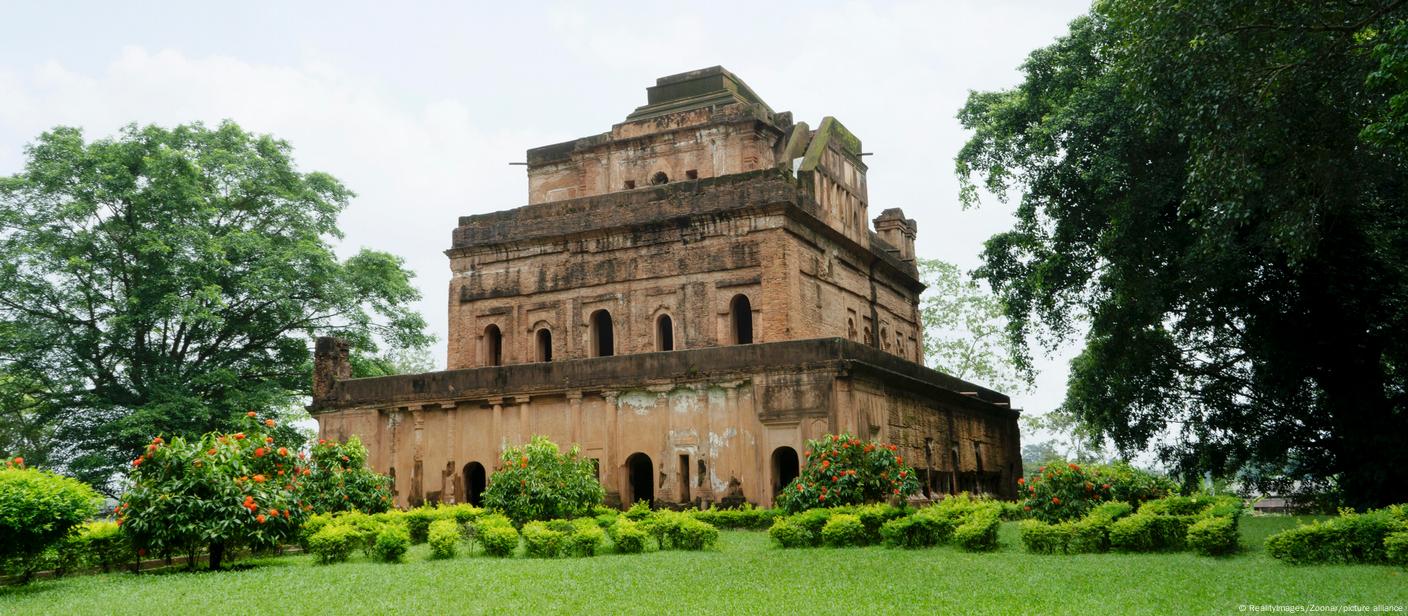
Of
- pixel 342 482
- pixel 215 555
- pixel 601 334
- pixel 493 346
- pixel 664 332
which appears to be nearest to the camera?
pixel 215 555

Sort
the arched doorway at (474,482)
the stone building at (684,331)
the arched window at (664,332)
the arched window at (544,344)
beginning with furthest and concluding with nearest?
1. the arched window at (544,344)
2. the arched window at (664,332)
3. the arched doorway at (474,482)
4. the stone building at (684,331)

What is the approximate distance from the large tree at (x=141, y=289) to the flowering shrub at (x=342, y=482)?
8199mm

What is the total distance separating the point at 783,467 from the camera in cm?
1797

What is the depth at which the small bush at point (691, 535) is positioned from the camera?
12.8 m

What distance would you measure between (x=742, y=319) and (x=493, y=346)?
5.66m

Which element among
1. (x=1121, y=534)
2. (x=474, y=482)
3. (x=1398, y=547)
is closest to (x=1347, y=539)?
(x=1398, y=547)

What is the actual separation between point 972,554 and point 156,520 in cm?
835

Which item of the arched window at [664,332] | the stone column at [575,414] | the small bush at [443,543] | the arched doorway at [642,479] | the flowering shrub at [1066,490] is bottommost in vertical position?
the small bush at [443,543]

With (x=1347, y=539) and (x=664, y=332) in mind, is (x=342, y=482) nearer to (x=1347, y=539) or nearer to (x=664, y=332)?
(x=664, y=332)

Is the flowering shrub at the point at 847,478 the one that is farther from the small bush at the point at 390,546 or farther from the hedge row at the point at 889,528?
the small bush at the point at 390,546

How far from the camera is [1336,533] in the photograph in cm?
1042

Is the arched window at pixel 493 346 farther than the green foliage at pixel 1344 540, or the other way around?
the arched window at pixel 493 346

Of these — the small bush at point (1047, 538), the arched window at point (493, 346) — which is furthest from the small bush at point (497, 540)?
the arched window at point (493, 346)

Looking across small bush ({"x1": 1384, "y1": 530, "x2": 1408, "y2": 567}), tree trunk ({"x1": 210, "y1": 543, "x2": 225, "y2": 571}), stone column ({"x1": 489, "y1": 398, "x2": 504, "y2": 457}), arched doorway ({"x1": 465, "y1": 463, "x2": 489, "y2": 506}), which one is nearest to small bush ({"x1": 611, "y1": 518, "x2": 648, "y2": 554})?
tree trunk ({"x1": 210, "y1": 543, "x2": 225, "y2": 571})
